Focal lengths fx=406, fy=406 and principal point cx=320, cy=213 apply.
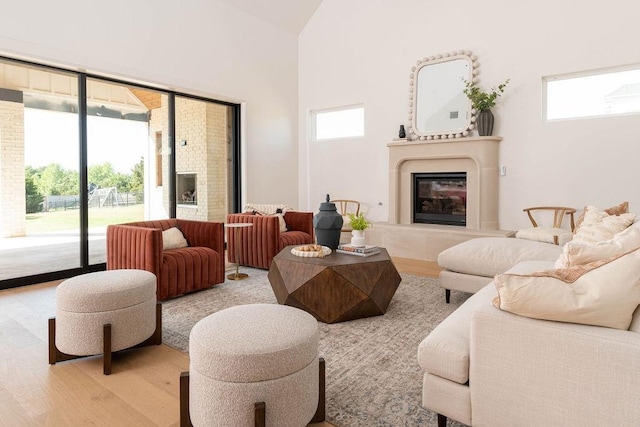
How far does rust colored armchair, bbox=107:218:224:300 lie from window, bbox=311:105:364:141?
3750 mm

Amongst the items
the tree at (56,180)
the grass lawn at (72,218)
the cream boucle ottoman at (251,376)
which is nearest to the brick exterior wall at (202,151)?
the grass lawn at (72,218)

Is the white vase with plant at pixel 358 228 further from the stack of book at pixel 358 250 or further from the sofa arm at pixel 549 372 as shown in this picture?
the sofa arm at pixel 549 372

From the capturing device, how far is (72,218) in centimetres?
479

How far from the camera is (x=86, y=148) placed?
15.9 feet

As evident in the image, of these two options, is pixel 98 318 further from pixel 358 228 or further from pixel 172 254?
pixel 358 228

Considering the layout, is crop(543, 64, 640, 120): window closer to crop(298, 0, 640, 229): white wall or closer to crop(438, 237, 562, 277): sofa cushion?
crop(298, 0, 640, 229): white wall

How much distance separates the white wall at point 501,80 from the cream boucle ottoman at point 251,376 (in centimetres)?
478

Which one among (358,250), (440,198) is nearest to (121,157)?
(358,250)

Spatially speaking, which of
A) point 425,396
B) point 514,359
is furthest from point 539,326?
point 425,396

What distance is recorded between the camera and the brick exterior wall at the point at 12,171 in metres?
4.28

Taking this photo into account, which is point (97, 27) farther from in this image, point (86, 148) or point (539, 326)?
point (539, 326)

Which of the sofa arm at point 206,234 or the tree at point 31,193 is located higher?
the tree at point 31,193

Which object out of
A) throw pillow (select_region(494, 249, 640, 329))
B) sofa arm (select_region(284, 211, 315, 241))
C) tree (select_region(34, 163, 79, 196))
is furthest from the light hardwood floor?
sofa arm (select_region(284, 211, 315, 241))

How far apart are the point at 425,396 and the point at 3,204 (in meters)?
4.68
